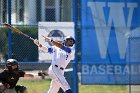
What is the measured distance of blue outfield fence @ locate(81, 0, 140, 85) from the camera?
12.9m

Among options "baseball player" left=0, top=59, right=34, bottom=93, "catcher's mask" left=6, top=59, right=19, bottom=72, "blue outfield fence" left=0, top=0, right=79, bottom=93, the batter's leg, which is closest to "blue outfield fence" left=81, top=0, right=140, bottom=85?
"blue outfield fence" left=0, top=0, right=79, bottom=93

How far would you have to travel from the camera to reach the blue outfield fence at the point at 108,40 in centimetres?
1292

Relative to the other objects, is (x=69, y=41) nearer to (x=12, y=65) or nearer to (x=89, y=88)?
(x=12, y=65)

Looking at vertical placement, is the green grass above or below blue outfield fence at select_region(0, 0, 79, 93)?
below

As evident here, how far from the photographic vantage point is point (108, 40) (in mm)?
12992

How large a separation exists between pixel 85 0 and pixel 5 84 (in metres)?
3.74

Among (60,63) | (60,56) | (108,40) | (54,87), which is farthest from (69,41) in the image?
(108,40)

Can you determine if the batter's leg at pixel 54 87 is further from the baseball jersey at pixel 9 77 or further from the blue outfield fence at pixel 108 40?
the baseball jersey at pixel 9 77

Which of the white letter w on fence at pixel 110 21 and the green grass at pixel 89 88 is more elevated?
the white letter w on fence at pixel 110 21

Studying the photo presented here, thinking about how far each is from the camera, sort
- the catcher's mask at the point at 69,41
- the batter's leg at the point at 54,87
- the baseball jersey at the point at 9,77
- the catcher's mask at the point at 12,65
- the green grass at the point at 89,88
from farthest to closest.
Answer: the green grass at the point at 89,88
the batter's leg at the point at 54,87
the catcher's mask at the point at 69,41
the baseball jersey at the point at 9,77
the catcher's mask at the point at 12,65

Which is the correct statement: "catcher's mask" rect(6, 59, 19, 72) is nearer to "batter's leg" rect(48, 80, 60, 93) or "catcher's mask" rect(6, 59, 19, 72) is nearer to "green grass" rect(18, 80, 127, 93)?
"batter's leg" rect(48, 80, 60, 93)

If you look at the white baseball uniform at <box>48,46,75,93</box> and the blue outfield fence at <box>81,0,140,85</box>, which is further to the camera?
the blue outfield fence at <box>81,0,140,85</box>

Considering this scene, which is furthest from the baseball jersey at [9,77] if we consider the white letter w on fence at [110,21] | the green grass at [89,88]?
the white letter w on fence at [110,21]

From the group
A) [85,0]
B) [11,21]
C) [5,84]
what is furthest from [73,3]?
[5,84]
